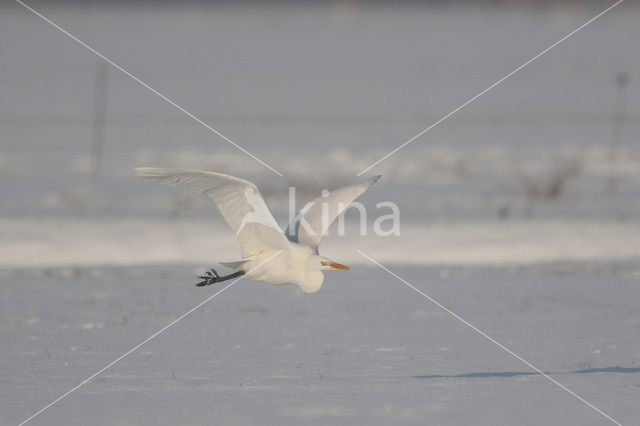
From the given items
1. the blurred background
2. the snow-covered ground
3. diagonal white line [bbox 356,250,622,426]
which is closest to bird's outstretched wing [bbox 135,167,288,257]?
the snow-covered ground

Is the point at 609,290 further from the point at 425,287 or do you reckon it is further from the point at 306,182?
the point at 306,182

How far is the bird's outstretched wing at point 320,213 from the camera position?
282 inches

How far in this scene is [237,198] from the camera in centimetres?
698

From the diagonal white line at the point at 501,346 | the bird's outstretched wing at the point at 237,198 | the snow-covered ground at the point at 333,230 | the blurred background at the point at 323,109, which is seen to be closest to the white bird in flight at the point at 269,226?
the bird's outstretched wing at the point at 237,198

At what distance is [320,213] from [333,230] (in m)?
7.41

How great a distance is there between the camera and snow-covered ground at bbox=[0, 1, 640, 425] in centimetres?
627

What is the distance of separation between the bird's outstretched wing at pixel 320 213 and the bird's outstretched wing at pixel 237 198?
0.32 m

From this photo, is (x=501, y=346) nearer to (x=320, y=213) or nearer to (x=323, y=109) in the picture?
(x=320, y=213)

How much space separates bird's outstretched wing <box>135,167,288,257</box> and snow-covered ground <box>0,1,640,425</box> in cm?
94

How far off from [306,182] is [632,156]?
7953 millimetres

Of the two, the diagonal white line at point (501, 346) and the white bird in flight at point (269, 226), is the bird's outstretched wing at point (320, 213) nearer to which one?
the white bird in flight at point (269, 226)

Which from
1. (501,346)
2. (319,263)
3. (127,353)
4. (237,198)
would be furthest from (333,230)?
(237,198)

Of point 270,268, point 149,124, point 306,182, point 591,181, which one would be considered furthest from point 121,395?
point 149,124

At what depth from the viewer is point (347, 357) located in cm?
735
